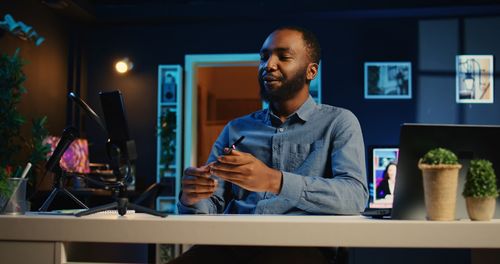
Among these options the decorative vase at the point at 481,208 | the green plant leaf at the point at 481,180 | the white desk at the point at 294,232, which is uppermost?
the green plant leaf at the point at 481,180

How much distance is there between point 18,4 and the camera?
482 cm

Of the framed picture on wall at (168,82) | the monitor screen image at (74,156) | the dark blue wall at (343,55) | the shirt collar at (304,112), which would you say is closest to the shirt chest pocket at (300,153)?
the shirt collar at (304,112)

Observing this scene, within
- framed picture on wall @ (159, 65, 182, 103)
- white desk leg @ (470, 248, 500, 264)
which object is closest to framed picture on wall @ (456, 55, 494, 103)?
framed picture on wall @ (159, 65, 182, 103)

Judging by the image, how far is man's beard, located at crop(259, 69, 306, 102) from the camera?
196 cm

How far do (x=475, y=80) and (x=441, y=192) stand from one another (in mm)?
4618

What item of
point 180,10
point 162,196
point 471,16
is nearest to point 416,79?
point 471,16

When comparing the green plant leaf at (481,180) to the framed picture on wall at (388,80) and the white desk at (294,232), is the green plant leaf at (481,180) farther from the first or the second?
the framed picture on wall at (388,80)

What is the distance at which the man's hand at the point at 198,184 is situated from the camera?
5.32ft

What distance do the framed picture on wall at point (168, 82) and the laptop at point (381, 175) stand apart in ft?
6.78

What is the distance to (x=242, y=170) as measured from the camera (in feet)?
4.67

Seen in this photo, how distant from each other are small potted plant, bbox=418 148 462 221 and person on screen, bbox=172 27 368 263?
349 millimetres

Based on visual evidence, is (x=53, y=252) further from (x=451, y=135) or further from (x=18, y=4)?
(x=18, y=4)

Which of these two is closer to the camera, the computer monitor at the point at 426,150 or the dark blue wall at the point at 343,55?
the computer monitor at the point at 426,150

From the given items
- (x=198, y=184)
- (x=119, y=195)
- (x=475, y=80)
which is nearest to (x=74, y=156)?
(x=198, y=184)
